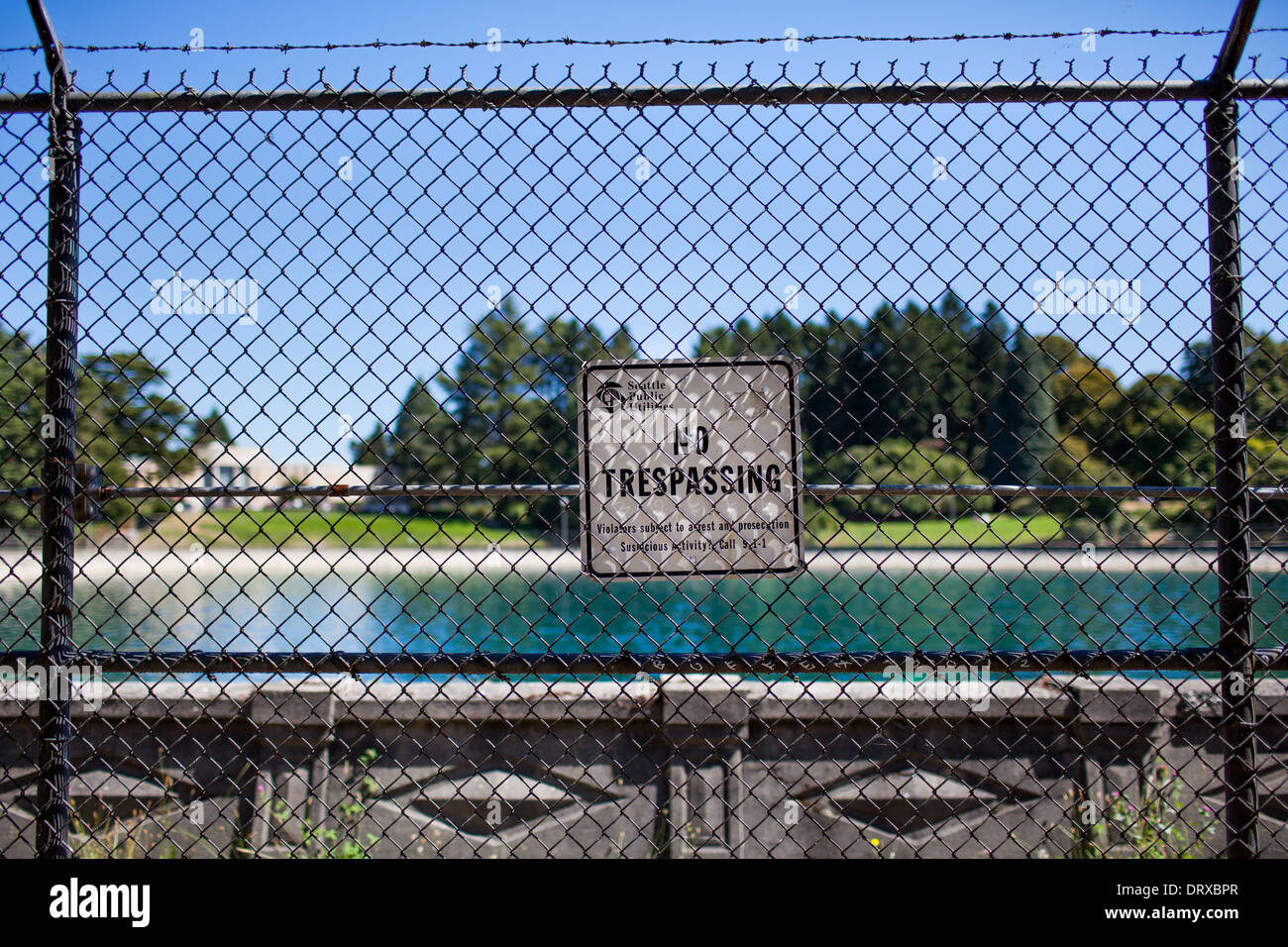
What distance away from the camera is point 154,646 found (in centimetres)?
212

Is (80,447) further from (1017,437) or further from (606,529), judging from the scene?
(1017,437)

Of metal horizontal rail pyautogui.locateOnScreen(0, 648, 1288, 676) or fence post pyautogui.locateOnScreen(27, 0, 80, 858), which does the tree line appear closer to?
metal horizontal rail pyautogui.locateOnScreen(0, 648, 1288, 676)

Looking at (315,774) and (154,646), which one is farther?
(315,774)

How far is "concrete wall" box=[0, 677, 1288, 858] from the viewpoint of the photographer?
3.29m

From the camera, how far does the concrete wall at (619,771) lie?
129 inches

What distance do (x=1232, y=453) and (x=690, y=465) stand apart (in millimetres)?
1515

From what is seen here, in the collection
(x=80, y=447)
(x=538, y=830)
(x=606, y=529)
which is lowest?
(x=538, y=830)

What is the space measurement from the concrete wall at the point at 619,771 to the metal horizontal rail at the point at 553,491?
1275 mm

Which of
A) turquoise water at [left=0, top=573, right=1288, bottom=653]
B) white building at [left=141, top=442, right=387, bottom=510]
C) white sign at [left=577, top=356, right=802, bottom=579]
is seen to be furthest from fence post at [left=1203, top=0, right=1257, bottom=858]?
white building at [left=141, top=442, right=387, bottom=510]

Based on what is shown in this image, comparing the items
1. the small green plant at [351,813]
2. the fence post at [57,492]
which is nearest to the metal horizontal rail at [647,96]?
the fence post at [57,492]

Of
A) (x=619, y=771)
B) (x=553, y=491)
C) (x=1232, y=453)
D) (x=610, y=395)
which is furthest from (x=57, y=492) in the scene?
(x=1232, y=453)
